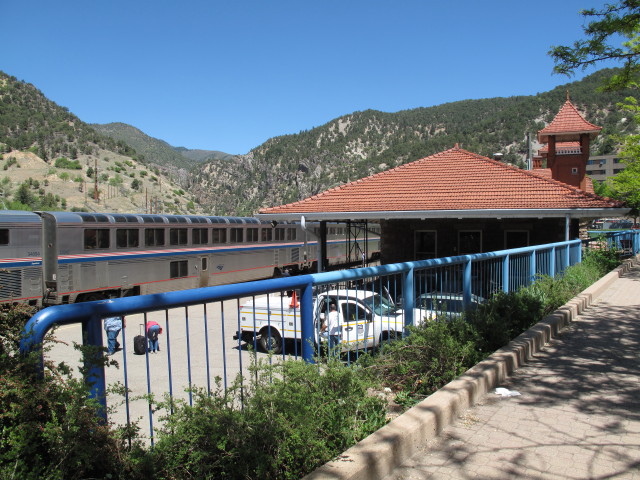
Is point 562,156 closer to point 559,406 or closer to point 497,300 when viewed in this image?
point 497,300

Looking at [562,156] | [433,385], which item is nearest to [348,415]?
[433,385]

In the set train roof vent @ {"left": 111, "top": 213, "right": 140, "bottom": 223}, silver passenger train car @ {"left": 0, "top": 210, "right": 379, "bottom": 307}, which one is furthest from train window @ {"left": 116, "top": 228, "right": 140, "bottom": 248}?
train roof vent @ {"left": 111, "top": 213, "right": 140, "bottom": 223}

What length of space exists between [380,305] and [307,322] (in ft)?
4.00

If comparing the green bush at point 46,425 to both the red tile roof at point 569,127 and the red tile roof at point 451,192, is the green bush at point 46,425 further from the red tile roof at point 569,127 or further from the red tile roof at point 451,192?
the red tile roof at point 569,127

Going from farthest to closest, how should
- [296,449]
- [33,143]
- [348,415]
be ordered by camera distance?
[33,143] < [348,415] < [296,449]

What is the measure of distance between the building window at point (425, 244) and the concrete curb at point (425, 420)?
38.1ft

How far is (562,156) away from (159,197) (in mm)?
69226

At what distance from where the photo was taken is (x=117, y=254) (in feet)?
54.3

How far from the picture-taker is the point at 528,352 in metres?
6.10

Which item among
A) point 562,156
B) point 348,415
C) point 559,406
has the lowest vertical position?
point 559,406

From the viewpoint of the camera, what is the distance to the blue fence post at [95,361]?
2.51 metres

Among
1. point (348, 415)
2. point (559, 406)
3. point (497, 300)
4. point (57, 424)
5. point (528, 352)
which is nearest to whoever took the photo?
point (57, 424)

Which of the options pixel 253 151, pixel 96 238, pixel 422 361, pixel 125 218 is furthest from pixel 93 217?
pixel 253 151

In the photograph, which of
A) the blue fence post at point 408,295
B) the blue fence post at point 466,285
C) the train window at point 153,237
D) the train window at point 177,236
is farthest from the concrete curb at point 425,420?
the train window at point 177,236
